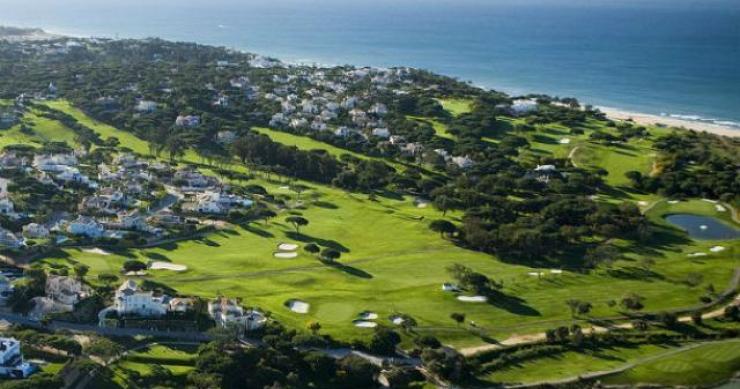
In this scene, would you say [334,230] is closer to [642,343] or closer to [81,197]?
[81,197]

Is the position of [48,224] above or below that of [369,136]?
below

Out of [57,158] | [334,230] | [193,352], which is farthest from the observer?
[57,158]

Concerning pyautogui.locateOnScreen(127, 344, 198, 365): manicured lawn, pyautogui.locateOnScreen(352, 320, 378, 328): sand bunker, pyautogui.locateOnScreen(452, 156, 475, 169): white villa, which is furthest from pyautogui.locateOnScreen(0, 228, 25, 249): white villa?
pyautogui.locateOnScreen(452, 156, 475, 169): white villa

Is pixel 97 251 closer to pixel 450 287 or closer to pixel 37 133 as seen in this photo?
pixel 450 287

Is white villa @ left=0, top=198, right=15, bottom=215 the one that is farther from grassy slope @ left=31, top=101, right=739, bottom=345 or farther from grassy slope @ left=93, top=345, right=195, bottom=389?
grassy slope @ left=93, top=345, right=195, bottom=389

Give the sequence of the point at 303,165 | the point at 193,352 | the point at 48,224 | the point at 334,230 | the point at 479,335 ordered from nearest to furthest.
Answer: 1. the point at 193,352
2. the point at 479,335
3. the point at 48,224
4. the point at 334,230
5. the point at 303,165

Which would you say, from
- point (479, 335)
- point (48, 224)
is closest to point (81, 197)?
point (48, 224)

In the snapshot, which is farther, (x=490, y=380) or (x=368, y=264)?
(x=368, y=264)
